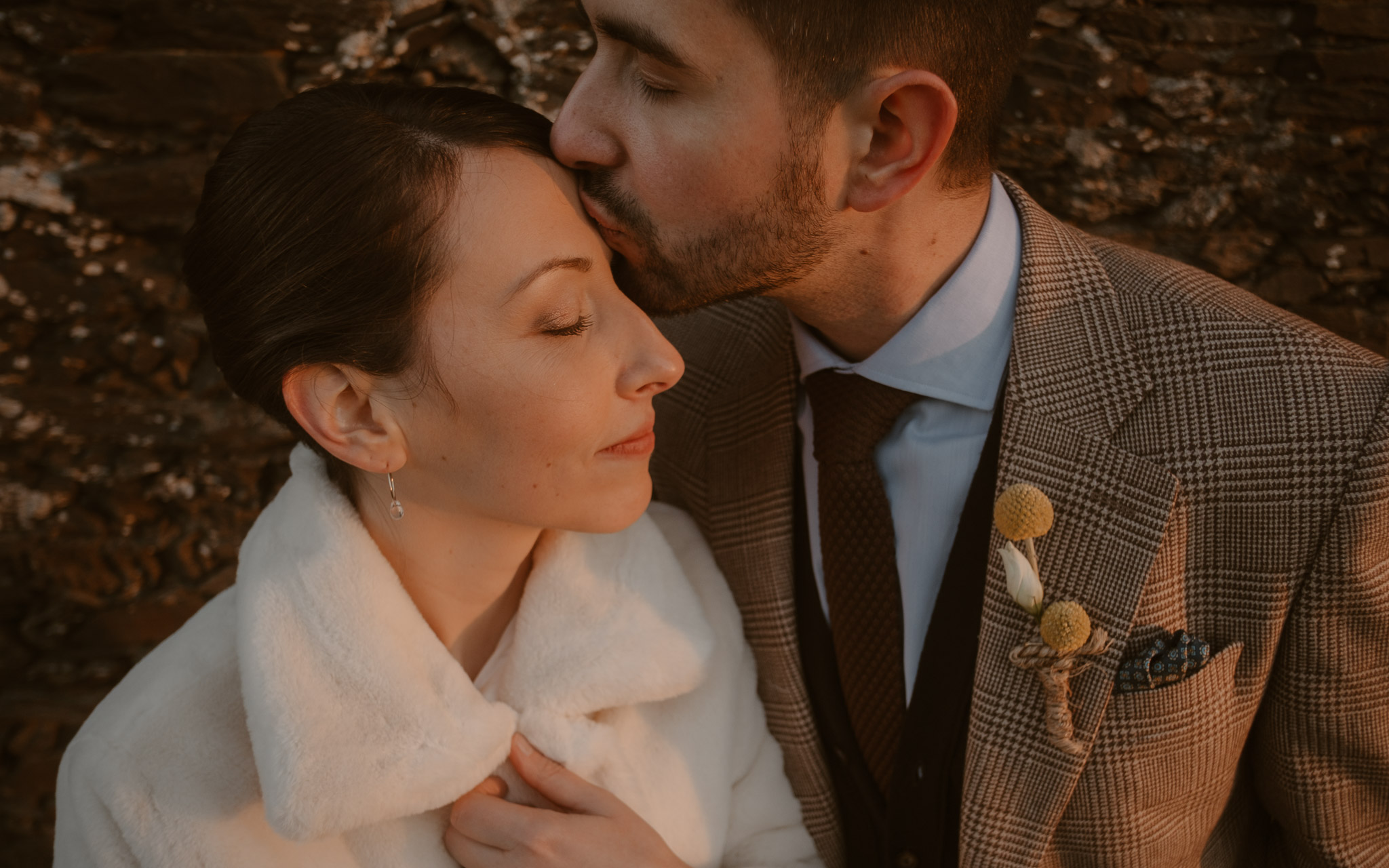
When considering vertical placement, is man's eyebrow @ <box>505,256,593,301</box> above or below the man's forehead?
below

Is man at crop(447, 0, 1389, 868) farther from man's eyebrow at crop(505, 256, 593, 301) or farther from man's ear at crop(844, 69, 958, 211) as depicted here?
man's eyebrow at crop(505, 256, 593, 301)

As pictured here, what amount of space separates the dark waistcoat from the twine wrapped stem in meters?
0.13

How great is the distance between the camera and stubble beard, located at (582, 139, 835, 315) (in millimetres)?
1546

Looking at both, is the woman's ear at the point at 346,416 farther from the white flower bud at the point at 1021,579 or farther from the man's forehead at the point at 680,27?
the white flower bud at the point at 1021,579

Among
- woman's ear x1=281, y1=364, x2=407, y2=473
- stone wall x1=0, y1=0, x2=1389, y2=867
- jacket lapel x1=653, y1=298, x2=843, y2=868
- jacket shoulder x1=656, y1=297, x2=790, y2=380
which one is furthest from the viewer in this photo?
stone wall x1=0, y1=0, x2=1389, y2=867

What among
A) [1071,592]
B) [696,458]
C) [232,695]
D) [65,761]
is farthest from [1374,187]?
→ [65,761]

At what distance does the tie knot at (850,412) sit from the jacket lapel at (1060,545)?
0.72ft

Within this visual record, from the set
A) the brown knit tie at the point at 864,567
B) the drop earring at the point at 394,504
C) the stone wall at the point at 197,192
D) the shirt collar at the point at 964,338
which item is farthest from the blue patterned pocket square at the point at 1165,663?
the stone wall at the point at 197,192

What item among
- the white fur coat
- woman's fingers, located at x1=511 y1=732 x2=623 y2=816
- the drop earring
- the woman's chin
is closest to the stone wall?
the white fur coat

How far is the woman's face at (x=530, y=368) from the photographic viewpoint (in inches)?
55.2

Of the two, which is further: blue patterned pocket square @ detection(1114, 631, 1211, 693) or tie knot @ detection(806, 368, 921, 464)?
tie knot @ detection(806, 368, 921, 464)

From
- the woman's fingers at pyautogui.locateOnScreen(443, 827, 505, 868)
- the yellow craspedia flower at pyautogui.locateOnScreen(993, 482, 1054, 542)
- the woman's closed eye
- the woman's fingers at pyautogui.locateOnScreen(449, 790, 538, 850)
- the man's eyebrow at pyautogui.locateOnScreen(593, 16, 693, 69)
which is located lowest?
the woman's fingers at pyautogui.locateOnScreen(443, 827, 505, 868)

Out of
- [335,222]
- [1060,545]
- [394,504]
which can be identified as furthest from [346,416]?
[1060,545]

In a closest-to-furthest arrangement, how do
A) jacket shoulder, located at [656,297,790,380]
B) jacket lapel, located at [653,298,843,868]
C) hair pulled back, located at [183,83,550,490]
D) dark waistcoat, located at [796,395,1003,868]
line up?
hair pulled back, located at [183,83,550,490], dark waistcoat, located at [796,395,1003,868], jacket lapel, located at [653,298,843,868], jacket shoulder, located at [656,297,790,380]
